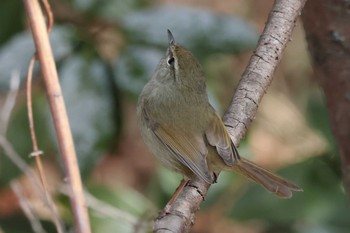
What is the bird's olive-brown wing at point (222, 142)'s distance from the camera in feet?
7.52

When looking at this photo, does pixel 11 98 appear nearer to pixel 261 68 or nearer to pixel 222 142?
pixel 222 142

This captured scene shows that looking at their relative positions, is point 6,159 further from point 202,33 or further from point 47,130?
point 202,33

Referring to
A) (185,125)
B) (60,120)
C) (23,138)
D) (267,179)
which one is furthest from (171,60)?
(60,120)

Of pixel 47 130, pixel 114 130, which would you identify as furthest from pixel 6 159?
pixel 114 130

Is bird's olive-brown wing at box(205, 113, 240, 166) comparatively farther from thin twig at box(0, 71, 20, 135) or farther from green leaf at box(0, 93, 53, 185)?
green leaf at box(0, 93, 53, 185)

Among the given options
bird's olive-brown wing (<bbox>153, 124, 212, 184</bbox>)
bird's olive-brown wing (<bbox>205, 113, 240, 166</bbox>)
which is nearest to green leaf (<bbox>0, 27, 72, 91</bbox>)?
bird's olive-brown wing (<bbox>153, 124, 212, 184</bbox>)

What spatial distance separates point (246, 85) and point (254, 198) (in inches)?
44.0

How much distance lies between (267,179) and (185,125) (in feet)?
1.07

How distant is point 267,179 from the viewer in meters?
2.45

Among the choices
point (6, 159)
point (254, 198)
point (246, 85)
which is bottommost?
point (6, 159)

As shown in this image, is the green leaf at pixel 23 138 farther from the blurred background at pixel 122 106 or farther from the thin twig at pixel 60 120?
the thin twig at pixel 60 120

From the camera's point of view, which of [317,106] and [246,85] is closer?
[246,85]

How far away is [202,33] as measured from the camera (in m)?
2.98

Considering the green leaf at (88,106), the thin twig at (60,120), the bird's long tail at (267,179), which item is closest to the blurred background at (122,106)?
the green leaf at (88,106)
